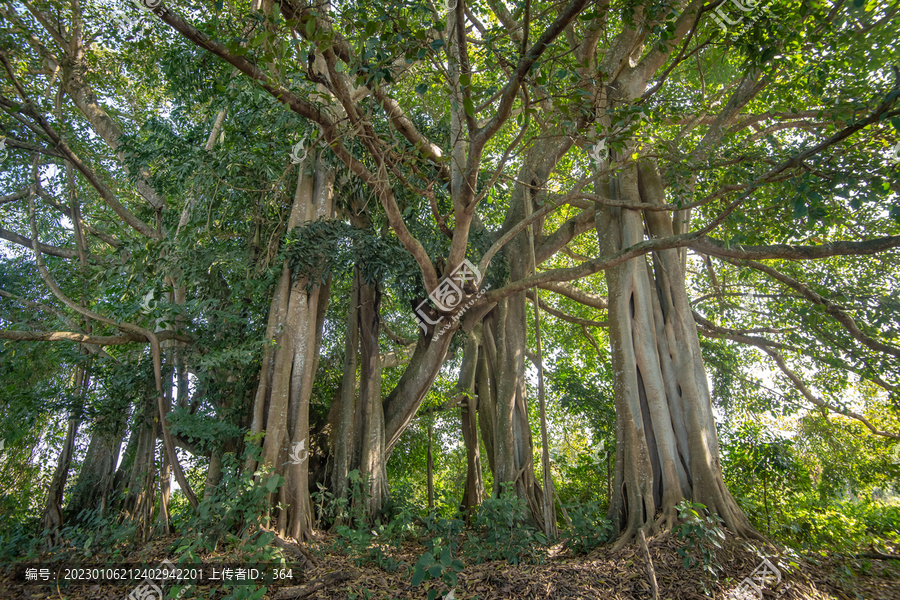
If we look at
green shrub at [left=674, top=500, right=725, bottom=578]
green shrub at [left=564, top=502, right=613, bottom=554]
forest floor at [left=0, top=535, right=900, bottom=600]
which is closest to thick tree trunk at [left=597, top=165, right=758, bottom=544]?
green shrub at [left=564, top=502, right=613, bottom=554]

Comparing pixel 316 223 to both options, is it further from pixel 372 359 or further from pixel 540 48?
pixel 540 48

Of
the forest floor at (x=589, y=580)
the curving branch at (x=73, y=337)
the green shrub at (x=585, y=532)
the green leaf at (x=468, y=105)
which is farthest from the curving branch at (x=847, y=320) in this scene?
the curving branch at (x=73, y=337)

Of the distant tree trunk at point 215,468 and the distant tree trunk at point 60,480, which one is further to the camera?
the distant tree trunk at point 215,468

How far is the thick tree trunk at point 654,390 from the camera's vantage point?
4.46m

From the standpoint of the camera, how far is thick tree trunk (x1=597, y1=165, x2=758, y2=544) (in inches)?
176

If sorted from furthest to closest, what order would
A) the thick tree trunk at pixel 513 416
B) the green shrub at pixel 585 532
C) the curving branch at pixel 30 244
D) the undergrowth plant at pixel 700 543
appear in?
the curving branch at pixel 30 244 < the thick tree trunk at pixel 513 416 < the green shrub at pixel 585 532 < the undergrowth plant at pixel 700 543

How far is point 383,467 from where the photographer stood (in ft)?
18.8

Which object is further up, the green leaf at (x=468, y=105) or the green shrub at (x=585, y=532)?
the green leaf at (x=468, y=105)

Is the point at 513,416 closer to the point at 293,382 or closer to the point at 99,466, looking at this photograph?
the point at 293,382

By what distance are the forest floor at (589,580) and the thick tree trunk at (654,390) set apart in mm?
431

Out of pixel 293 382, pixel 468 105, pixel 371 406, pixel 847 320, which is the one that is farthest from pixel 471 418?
pixel 468 105

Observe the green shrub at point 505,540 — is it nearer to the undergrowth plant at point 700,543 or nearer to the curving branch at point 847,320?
the undergrowth plant at point 700,543

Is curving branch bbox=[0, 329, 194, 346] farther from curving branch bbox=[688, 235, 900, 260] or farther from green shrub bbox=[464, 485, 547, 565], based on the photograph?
Answer: curving branch bbox=[688, 235, 900, 260]

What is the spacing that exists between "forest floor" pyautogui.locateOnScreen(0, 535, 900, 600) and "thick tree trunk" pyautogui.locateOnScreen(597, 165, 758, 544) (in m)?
0.43
